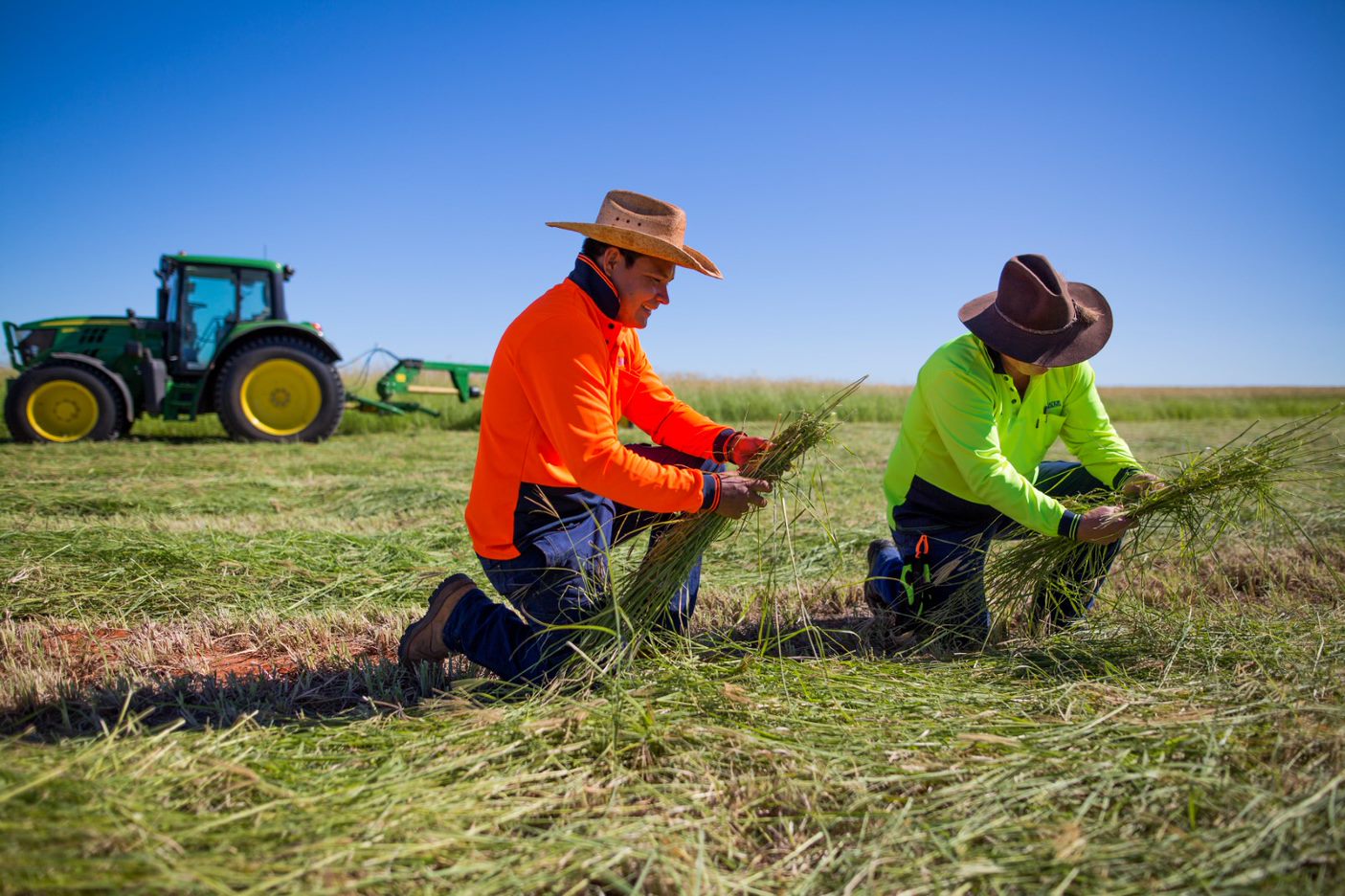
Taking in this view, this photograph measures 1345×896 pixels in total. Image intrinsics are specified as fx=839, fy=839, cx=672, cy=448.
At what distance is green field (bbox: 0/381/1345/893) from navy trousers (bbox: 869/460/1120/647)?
0.45 ft

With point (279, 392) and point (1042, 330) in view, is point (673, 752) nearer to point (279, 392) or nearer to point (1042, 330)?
point (1042, 330)

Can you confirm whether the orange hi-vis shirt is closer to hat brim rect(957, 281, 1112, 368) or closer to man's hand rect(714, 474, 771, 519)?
man's hand rect(714, 474, 771, 519)

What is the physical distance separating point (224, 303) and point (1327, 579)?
10.1m

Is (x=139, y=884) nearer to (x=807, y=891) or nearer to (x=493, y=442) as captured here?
(x=807, y=891)

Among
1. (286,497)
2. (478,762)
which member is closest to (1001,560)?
(478,762)

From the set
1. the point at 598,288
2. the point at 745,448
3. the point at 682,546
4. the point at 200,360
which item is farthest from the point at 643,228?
the point at 200,360

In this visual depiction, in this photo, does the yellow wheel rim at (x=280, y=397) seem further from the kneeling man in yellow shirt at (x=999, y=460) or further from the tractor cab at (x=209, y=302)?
the kneeling man in yellow shirt at (x=999, y=460)

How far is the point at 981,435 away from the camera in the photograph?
9.02ft

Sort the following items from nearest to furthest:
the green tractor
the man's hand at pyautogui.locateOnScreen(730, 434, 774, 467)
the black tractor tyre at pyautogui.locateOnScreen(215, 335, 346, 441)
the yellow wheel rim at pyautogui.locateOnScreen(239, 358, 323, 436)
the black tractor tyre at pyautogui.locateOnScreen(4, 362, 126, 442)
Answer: the man's hand at pyautogui.locateOnScreen(730, 434, 774, 467), the black tractor tyre at pyautogui.locateOnScreen(4, 362, 126, 442), the green tractor, the black tractor tyre at pyautogui.locateOnScreen(215, 335, 346, 441), the yellow wheel rim at pyautogui.locateOnScreen(239, 358, 323, 436)

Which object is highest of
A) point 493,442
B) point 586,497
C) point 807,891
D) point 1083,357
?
point 1083,357

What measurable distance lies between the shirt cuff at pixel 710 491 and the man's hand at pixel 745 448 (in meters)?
0.35

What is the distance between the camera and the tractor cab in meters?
9.27

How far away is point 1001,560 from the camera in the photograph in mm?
2920

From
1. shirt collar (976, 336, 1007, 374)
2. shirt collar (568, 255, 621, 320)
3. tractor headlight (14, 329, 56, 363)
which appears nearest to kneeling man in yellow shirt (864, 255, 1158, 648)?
shirt collar (976, 336, 1007, 374)
